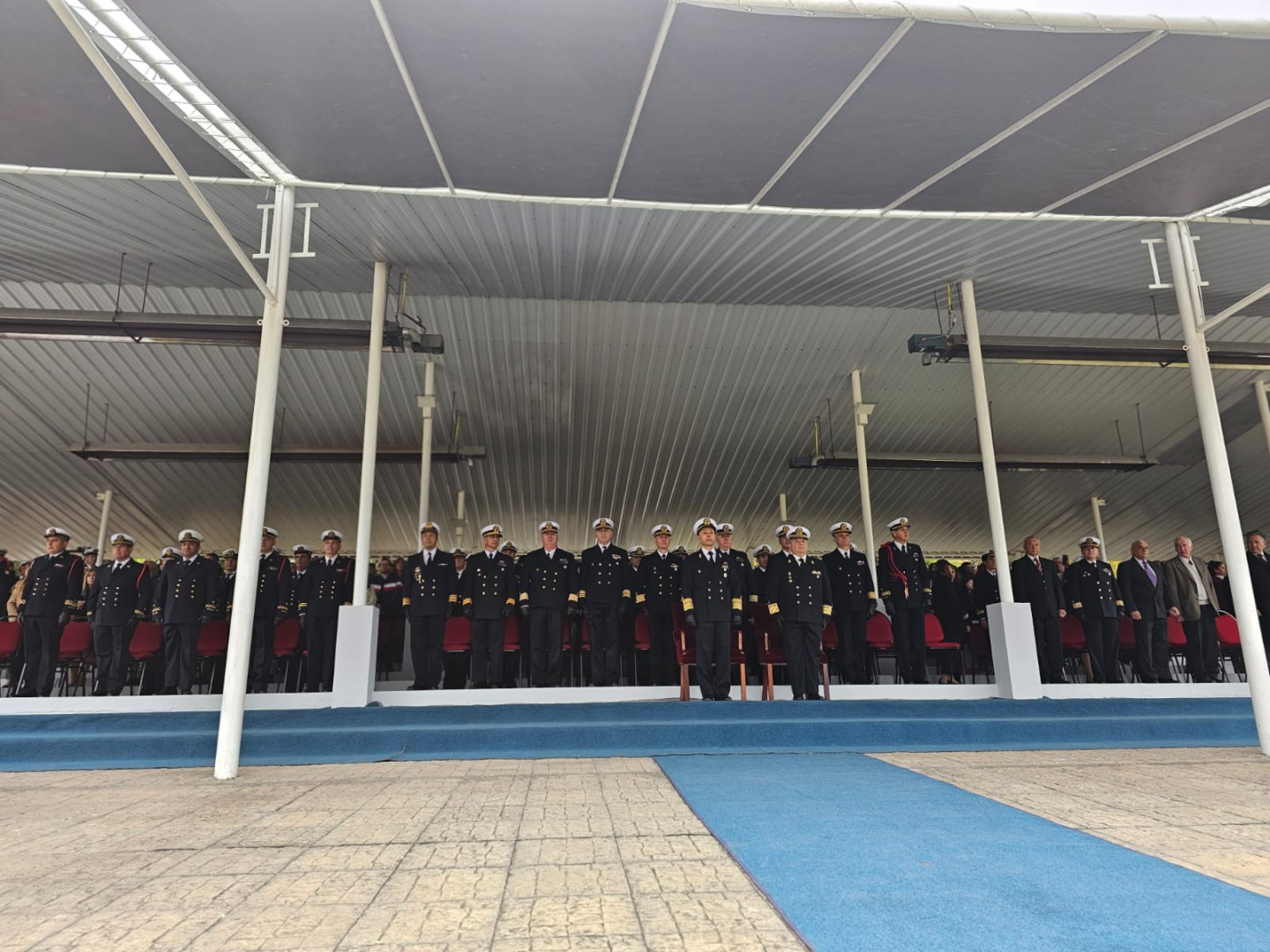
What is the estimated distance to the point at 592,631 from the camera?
7059 millimetres

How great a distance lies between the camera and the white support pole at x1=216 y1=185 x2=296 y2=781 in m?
4.38

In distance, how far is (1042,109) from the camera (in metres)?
3.90

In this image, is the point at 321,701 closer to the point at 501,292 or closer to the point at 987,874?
the point at 501,292

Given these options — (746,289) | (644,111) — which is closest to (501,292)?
(746,289)

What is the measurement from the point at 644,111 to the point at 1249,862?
3931 mm

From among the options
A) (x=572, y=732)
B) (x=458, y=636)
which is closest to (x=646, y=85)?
(x=572, y=732)

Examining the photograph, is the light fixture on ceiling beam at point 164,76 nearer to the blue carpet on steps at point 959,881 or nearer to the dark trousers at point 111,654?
the blue carpet on steps at point 959,881

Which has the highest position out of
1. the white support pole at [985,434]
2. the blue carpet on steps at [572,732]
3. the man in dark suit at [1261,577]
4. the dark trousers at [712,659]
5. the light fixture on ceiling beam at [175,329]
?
the light fixture on ceiling beam at [175,329]

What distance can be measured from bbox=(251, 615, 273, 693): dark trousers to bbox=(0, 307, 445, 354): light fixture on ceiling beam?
2702mm

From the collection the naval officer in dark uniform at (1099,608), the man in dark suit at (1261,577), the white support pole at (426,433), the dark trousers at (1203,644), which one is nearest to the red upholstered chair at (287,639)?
the white support pole at (426,433)

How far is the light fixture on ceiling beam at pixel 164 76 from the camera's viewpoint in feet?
11.2

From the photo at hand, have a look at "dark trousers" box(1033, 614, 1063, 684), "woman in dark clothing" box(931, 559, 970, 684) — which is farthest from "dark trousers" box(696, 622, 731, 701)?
"dark trousers" box(1033, 614, 1063, 684)

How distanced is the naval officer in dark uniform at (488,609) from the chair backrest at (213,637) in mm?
2291

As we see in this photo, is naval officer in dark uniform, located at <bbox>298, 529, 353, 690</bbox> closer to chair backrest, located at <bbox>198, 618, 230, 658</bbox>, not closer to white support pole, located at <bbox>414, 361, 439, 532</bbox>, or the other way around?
chair backrest, located at <bbox>198, 618, 230, 658</bbox>
